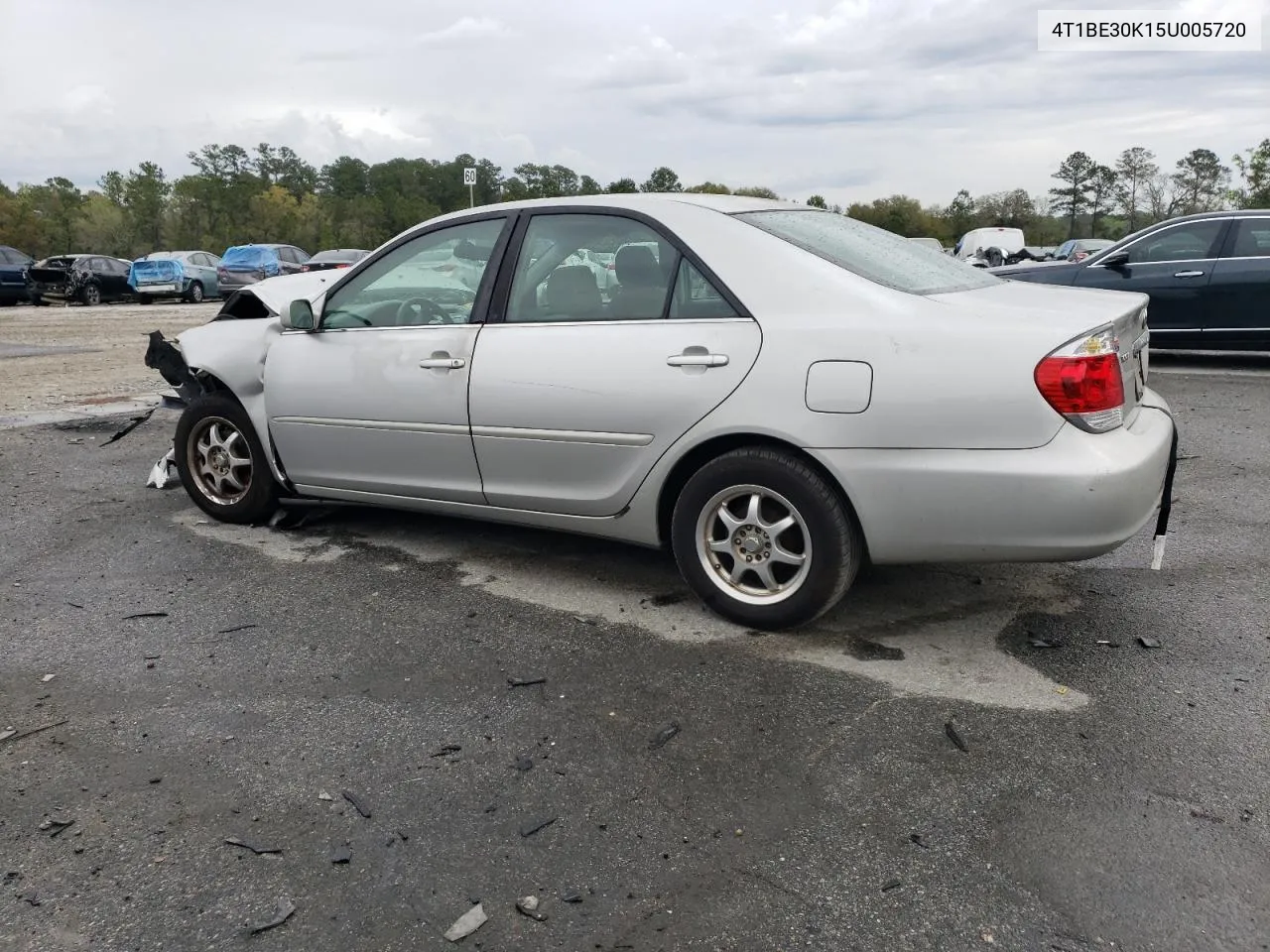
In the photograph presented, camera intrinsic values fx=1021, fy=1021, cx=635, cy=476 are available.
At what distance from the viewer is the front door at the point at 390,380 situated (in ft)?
14.1

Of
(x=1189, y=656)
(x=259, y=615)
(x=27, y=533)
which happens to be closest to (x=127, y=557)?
(x=27, y=533)

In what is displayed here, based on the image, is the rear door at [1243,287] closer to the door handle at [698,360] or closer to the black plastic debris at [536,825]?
the door handle at [698,360]

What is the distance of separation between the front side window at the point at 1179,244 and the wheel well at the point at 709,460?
784cm

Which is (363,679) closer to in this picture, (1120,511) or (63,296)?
(1120,511)

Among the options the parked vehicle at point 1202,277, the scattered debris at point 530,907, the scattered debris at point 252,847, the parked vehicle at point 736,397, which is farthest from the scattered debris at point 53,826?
the parked vehicle at point 1202,277

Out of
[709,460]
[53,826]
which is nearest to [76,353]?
[709,460]

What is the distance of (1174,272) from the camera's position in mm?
9719

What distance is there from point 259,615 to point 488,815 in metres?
1.87

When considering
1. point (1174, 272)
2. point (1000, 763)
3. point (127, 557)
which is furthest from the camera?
point (1174, 272)

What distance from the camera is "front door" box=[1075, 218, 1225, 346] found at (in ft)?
31.7

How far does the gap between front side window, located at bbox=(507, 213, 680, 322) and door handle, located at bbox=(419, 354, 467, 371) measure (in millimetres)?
284

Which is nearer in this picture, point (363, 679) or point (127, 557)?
point (363, 679)

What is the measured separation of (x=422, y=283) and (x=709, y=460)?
1654mm

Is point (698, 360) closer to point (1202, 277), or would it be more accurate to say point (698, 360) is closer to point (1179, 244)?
point (1202, 277)
